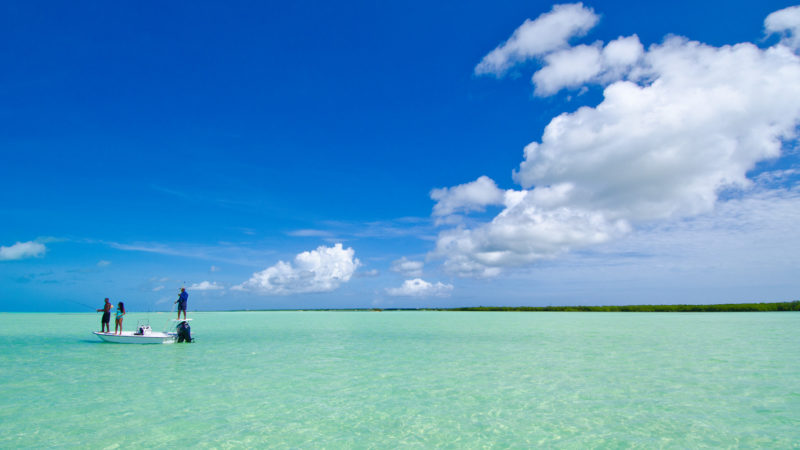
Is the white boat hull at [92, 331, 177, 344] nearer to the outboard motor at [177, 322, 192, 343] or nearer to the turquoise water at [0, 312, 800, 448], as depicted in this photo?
the outboard motor at [177, 322, 192, 343]

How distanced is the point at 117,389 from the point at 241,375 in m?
4.34

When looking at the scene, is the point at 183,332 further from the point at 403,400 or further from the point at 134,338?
the point at 403,400

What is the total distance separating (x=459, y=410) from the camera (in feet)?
41.3

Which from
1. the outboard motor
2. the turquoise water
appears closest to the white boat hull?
the outboard motor

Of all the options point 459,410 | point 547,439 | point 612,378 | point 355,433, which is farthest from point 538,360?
point 355,433

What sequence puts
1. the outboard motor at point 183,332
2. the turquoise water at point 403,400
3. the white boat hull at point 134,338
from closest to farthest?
the turquoise water at point 403,400 → the white boat hull at point 134,338 → the outboard motor at point 183,332

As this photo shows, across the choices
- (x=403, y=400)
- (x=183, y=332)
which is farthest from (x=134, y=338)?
(x=403, y=400)

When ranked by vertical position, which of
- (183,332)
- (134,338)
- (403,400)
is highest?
(183,332)

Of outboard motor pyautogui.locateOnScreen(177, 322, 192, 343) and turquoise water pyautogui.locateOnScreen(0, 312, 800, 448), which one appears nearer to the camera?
turquoise water pyautogui.locateOnScreen(0, 312, 800, 448)

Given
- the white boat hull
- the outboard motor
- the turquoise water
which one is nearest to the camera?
the turquoise water

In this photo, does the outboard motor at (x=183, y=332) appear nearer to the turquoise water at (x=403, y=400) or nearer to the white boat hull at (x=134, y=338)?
the white boat hull at (x=134, y=338)

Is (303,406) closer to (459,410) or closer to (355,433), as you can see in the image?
(355,433)

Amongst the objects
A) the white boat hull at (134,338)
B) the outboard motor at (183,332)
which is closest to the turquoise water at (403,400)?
the white boat hull at (134,338)

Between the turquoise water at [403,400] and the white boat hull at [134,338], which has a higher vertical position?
the white boat hull at [134,338]
